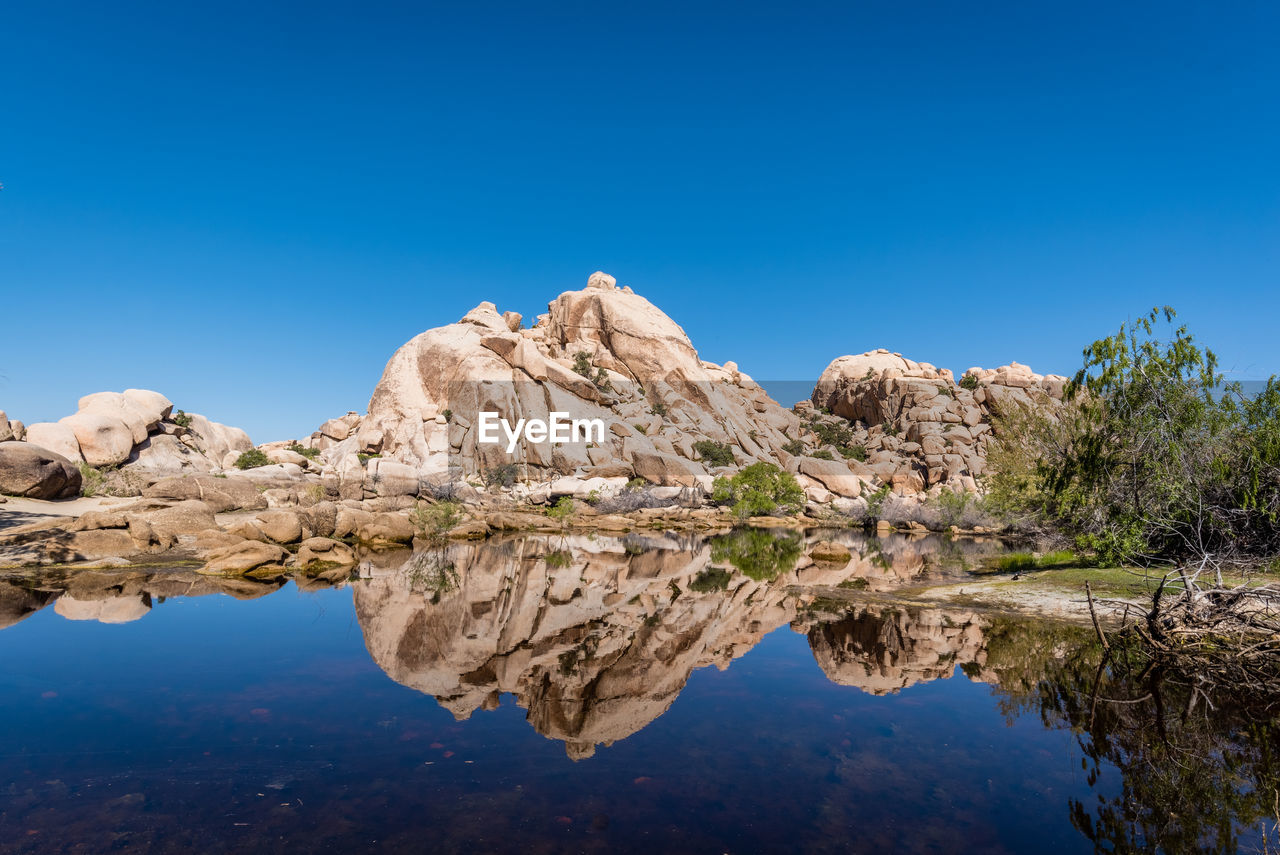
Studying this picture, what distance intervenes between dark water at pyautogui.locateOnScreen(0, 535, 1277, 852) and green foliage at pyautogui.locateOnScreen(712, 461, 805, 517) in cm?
3797

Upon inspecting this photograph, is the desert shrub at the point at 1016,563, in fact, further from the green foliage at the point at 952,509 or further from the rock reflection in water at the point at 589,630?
the green foliage at the point at 952,509

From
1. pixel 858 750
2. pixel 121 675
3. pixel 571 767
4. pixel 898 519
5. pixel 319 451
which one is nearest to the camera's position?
pixel 571 767

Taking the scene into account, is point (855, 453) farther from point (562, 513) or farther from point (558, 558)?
point (558, 558)

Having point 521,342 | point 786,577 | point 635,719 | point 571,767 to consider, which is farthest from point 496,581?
point 521,342

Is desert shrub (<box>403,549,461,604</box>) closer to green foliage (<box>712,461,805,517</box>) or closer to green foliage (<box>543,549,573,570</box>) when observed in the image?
green foliage (<box>543,549,573,570</box>)

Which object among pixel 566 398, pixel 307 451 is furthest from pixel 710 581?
pixel 307 451

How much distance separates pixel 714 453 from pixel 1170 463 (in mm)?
49467

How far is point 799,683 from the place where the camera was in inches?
428

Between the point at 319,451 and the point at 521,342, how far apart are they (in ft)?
76.0

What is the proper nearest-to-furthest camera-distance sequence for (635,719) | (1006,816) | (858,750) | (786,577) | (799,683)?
(1006,816) < (858,750) < (635,719) < (799,683) < (786,577)

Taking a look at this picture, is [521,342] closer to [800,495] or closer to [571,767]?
[800,495]

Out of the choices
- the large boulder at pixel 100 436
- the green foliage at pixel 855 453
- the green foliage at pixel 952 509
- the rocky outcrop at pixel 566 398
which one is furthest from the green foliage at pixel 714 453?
the large boulder at pixel 100 436

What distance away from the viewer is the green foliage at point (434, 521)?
100ft

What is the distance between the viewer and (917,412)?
7662cm
